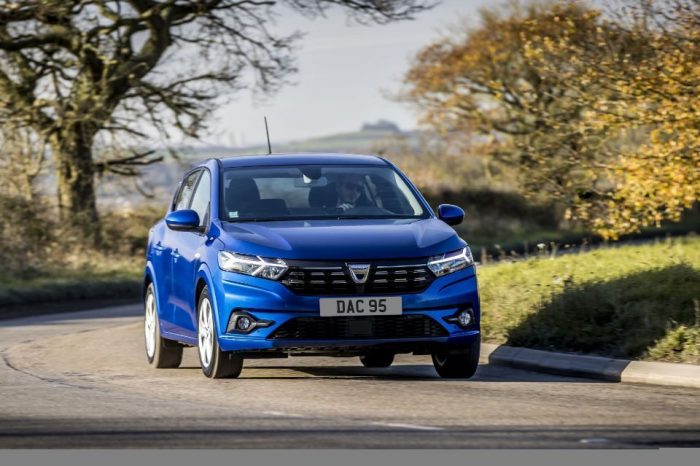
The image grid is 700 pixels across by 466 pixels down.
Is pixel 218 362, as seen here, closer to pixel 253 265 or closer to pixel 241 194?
pixel 253 265

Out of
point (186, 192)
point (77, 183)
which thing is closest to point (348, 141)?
point (77, 183)

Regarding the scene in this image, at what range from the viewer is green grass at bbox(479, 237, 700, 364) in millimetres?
12102

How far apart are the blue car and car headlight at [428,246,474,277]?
1cm

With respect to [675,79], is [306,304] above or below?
below

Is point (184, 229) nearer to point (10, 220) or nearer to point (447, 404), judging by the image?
point (447, 404)

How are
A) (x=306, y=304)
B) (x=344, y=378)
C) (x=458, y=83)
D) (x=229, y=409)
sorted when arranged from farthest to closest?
1. (x=458, y=83)
2. (x=344, y=378)
3. (x=306, y=304)
4. (x=229, y=409)

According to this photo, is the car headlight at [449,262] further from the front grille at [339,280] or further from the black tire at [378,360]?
the black tire at [378,360]

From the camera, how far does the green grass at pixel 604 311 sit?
1210cm

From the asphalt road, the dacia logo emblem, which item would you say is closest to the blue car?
the dacia logo emblem

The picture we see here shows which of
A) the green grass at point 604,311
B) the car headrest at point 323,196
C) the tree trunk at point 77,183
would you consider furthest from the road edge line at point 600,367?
the tree trunk at point 77,183

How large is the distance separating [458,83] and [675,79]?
3241 cm

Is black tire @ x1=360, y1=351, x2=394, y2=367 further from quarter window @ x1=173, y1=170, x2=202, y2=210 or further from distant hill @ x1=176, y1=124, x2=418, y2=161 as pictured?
distant hill @ x1=176, y1=124, x2=418, y2=161

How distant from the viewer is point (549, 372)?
12102 millimetres

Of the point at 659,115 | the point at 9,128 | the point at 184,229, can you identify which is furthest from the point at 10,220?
the point at 184,229
